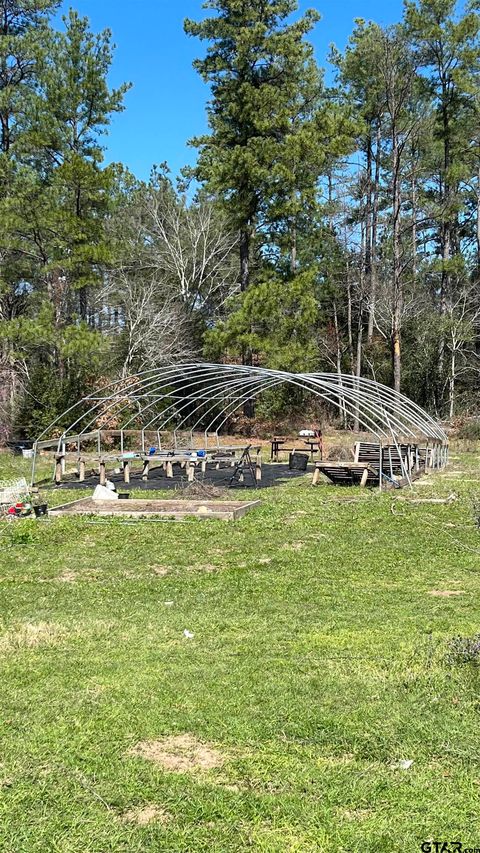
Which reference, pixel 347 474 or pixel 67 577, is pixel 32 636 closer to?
pixel 67 577

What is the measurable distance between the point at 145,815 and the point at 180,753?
20.7 inches

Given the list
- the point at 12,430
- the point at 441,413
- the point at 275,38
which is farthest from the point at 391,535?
the point at 275,38

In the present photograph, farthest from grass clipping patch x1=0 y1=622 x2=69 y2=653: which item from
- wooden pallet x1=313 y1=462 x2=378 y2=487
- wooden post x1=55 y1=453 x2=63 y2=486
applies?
wooden post x1=55 y1=453 x2=63 y2=486

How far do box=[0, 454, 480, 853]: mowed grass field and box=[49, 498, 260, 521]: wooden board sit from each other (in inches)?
110

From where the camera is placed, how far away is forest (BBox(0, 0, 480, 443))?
2294 cm

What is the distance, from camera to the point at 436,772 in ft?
10.9

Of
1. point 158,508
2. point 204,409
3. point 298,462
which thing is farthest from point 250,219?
point 158,508

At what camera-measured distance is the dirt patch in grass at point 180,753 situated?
11.3ft

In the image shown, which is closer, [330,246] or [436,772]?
[436,772]

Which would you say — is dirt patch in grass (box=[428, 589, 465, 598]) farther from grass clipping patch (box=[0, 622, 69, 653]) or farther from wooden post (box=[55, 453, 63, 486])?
wooden post (box=[55, 453, 63, 486])

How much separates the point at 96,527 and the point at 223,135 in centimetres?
2117

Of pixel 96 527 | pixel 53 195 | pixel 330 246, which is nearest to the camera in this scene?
pixel 96 527

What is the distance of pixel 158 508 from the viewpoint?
11.7 m

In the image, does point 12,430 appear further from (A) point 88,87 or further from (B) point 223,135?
(B) point 223,135
